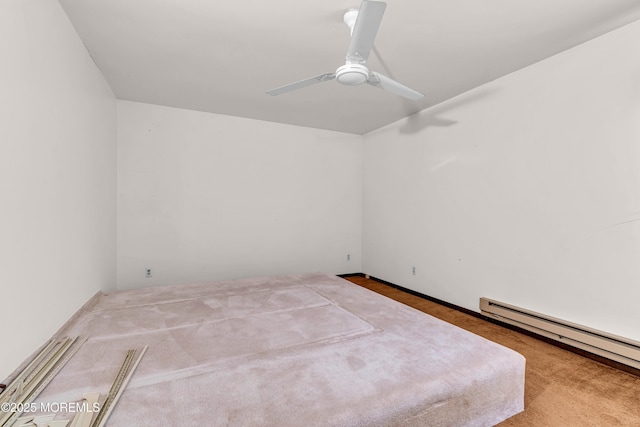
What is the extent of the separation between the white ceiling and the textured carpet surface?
224 centimetres

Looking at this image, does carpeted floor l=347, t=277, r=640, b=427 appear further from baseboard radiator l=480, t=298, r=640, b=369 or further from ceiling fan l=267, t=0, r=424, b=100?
ceiling fan l=267, t=0, r=424, b=100

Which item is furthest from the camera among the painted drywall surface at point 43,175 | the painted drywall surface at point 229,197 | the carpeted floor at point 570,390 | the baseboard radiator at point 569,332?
the painted drywall surface at point 229,197

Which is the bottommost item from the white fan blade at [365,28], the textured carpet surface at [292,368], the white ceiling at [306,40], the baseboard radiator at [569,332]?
the baseboard radiator at [569,332]

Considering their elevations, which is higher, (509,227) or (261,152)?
(261,152)

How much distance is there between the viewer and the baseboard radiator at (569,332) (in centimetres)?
211

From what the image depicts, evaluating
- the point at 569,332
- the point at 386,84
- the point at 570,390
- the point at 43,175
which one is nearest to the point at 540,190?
the point at 569,332

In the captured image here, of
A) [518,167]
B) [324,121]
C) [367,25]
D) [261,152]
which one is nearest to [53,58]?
[367,25]

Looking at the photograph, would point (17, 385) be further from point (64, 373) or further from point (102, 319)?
point (102, 319)

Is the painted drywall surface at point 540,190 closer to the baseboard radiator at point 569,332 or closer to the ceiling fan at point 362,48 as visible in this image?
the baseboard radiator at point 569,332

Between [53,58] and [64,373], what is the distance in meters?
1.98

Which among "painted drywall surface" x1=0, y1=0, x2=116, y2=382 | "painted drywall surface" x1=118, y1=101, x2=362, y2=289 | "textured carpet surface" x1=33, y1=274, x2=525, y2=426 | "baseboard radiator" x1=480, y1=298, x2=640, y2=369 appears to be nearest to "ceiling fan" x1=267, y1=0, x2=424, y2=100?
"painted drywall surface" x1=0, y1=0, x2=116, y2=382

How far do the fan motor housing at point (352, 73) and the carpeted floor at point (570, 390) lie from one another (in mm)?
2315

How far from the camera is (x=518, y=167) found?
2.89m

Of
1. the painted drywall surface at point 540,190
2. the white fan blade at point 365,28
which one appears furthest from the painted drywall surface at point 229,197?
the white fan blade at point 365,28
